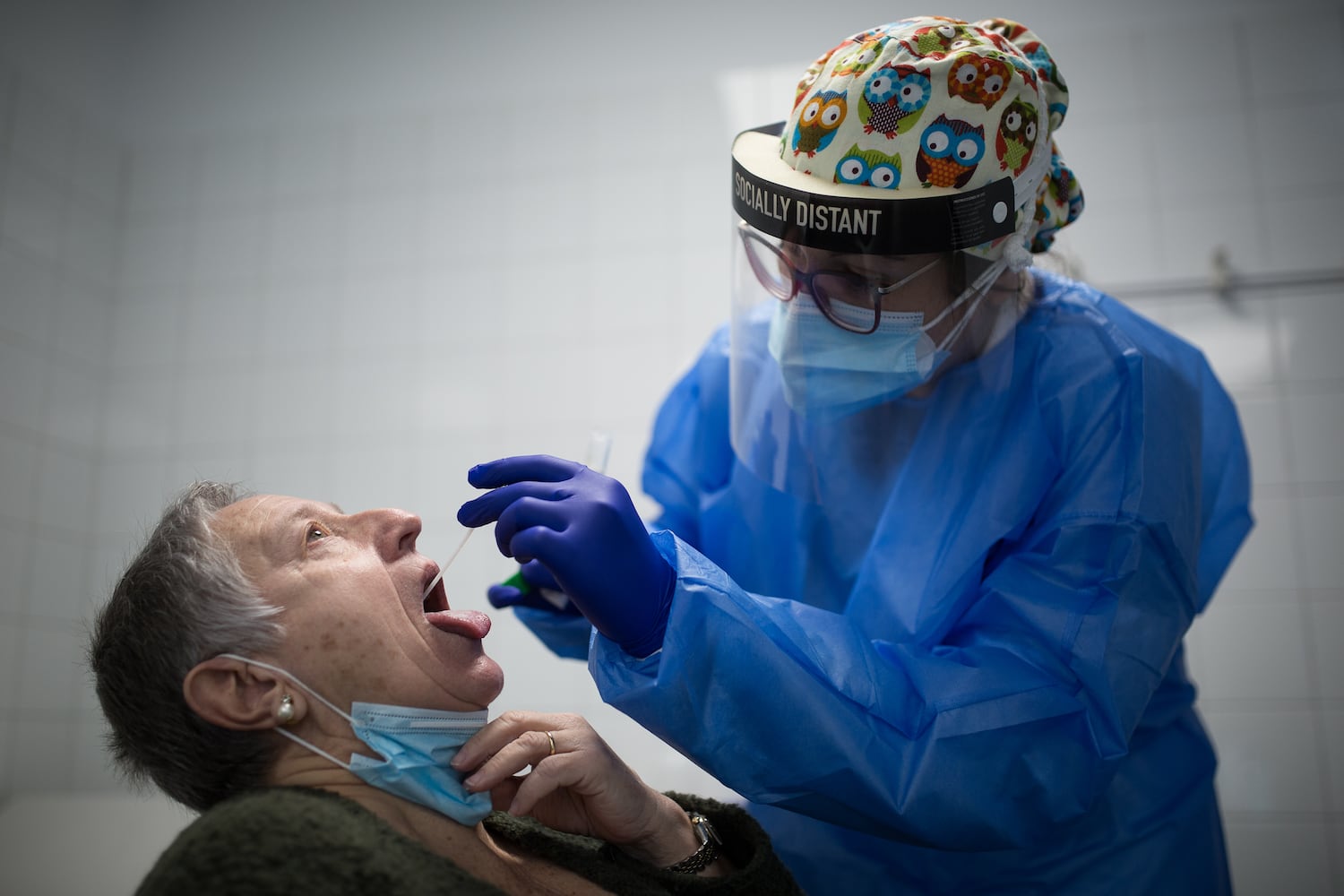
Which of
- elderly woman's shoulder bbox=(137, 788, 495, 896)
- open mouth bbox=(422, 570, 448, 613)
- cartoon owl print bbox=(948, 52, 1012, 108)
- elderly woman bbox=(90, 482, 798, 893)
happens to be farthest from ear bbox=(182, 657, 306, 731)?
cartoon owl print bbox=(948, 52, 1012, 108)

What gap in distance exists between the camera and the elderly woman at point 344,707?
46.3 inches

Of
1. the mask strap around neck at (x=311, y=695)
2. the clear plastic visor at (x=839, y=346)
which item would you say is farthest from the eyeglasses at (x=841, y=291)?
the mask strap around neck at (x=311, y=695)

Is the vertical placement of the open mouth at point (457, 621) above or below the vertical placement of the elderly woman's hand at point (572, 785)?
above

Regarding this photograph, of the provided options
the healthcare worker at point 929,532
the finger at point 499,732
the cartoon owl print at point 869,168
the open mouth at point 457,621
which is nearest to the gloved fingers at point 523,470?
the healthcare worker at point 929,532

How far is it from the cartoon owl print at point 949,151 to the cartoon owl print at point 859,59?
114mm

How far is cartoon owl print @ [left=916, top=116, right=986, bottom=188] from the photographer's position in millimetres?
1305

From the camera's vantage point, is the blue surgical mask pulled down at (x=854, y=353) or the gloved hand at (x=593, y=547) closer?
the gloved hand at (x=593, y=547)

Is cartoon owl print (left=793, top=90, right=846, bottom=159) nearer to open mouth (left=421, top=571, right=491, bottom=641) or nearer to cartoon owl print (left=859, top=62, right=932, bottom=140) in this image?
cartoon owl print (left=859, top=62, right=932, bottom=140)

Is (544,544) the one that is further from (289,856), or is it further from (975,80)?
(975,80)

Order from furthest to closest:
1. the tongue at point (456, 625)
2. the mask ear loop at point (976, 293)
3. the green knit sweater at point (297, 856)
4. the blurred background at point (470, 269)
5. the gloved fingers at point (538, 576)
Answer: the blurred background at point (470, 269) < the gloved fingers at point (538, 576) < the mask ear loop at point (976, 293) < the tongue at point (456, 625) < the green knit sweater at point (297, 856)

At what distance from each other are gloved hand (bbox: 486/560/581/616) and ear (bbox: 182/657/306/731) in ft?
1.63

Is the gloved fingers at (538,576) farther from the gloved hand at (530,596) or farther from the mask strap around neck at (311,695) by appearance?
the mask strap around neck at (311,695)

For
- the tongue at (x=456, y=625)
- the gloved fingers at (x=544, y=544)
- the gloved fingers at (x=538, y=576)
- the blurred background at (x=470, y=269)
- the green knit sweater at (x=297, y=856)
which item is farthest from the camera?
the blurred background at (x=470, y=269)

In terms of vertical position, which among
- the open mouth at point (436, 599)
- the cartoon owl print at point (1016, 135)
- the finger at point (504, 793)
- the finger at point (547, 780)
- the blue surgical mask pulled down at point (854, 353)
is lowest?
the finger at point (504, 793)
